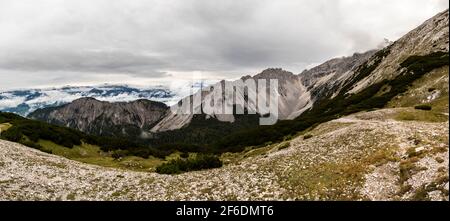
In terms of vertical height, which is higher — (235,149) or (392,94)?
(392,94)

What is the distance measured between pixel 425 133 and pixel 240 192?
58.0 feet

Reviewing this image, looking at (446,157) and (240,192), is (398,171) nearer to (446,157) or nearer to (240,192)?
(446,157)

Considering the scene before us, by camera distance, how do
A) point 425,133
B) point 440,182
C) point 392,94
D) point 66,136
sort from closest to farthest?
point 440,182, point 425,133, point 66,136, point 392,94

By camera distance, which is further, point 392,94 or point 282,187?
point 392,94

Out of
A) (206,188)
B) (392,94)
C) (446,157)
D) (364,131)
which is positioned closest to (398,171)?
(446,157)

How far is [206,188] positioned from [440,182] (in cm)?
1767

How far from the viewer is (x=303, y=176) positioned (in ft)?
114

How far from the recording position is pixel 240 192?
3344cm

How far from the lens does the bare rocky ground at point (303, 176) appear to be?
98.7 feet

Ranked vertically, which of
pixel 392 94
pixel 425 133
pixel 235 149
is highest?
pixel 392 94

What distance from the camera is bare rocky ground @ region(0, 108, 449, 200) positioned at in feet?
98.7

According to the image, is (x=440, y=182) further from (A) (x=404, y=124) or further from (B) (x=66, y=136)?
(B) (x=66, y=136)
